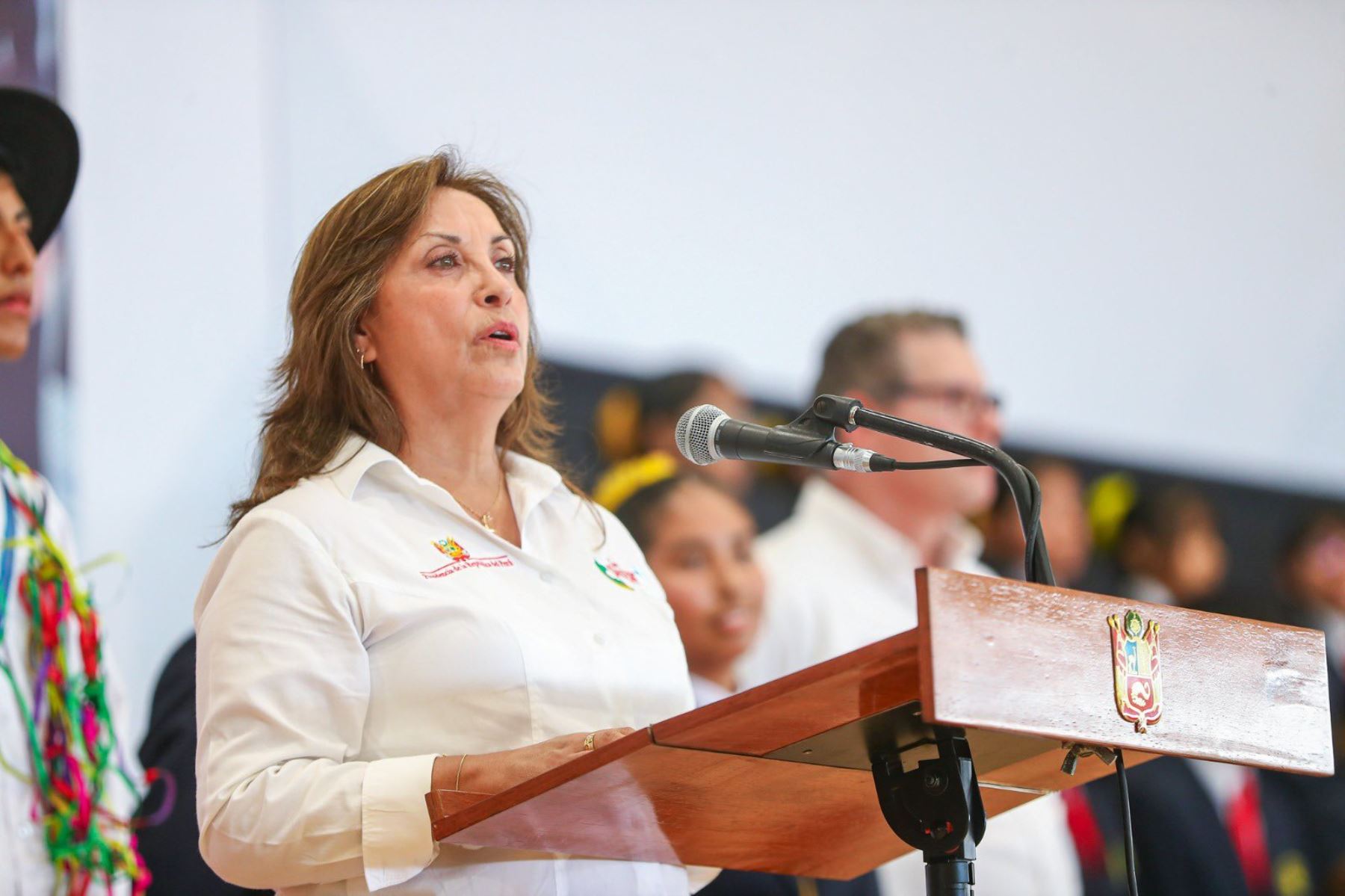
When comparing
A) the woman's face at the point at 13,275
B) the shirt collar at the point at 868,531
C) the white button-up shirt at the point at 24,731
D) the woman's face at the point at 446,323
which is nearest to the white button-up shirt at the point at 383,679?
the woman's face at the point at 446,323

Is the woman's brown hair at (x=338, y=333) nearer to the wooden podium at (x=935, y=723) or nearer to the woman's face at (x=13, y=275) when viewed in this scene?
the wooden podium at (x=935, y=723)

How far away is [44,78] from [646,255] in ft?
5.77

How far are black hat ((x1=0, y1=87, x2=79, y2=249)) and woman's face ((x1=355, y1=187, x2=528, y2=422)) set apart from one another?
1.05 metres

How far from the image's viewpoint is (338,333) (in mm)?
2105

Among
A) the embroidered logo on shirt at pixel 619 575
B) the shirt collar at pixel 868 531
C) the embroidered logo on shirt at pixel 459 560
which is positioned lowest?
the shirt collar at pixel 868 531

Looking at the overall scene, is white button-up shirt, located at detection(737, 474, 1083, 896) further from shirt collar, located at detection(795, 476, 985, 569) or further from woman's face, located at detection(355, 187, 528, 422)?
woman's face, located at detection(355, 187, 528, 422)

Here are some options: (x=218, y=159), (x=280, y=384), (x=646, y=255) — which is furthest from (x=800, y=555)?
(x=280, y=384)

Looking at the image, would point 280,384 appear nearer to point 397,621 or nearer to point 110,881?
point 397,621

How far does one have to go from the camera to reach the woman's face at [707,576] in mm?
3369

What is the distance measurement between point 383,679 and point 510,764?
0.27 m

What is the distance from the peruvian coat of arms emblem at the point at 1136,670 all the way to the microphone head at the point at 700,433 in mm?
481

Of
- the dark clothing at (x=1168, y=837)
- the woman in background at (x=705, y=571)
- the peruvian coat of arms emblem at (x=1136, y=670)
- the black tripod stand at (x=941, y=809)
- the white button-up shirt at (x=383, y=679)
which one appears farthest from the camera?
the dark clothing at (x=1168, y=837)

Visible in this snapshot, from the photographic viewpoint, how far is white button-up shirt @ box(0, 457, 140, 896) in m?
2.53

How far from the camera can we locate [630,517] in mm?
3494
